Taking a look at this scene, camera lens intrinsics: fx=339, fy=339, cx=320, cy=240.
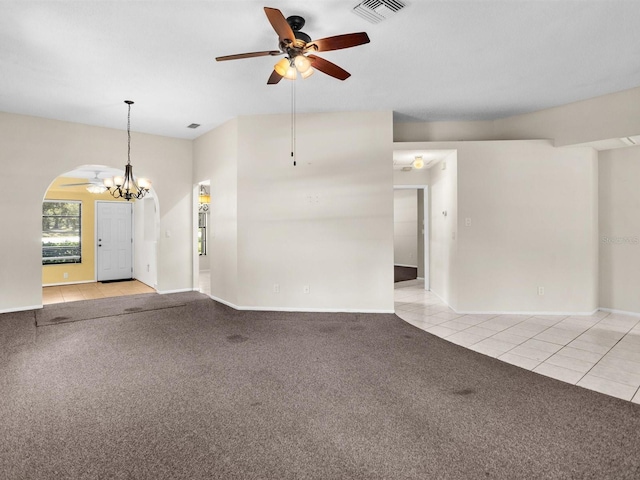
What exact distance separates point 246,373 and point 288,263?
2.41 m

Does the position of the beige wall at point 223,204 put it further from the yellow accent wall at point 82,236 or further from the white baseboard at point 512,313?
the yellow accent wall at point 82,236

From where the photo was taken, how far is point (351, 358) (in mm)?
3408

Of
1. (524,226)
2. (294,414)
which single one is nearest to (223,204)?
(294,414)

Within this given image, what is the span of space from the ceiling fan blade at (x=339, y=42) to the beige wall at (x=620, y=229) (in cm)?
495

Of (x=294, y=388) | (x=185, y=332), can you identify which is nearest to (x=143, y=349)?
(x=185, y=332)

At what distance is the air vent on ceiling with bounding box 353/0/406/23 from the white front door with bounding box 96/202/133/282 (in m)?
8.32

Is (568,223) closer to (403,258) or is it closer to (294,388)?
(294,388)

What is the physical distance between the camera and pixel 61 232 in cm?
825

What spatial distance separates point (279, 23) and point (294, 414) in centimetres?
275

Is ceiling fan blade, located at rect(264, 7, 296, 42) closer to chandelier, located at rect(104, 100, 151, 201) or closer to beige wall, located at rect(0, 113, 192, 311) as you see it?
chandelier, located at rect(104, 100, 151, 201)

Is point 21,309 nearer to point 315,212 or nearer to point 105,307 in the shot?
point 105,307

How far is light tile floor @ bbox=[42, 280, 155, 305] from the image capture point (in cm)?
648

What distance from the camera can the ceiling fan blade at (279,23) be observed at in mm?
2217

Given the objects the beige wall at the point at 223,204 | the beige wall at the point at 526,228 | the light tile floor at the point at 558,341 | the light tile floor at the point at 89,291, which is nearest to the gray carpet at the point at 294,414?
the light tile floor at the point at 558,341
